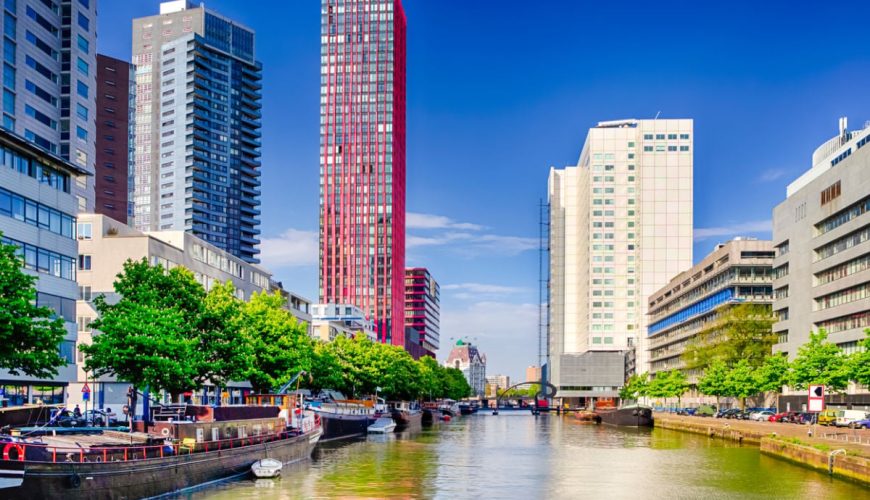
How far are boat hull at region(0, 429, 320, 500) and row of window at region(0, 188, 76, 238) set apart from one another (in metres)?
34.3

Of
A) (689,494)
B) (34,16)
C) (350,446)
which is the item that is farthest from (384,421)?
(34,16)

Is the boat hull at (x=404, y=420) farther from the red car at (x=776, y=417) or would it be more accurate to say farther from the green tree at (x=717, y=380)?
the red car at (x=776, y=417)

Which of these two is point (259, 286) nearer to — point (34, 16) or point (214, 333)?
point (34, 16)

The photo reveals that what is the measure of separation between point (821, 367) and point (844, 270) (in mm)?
28887

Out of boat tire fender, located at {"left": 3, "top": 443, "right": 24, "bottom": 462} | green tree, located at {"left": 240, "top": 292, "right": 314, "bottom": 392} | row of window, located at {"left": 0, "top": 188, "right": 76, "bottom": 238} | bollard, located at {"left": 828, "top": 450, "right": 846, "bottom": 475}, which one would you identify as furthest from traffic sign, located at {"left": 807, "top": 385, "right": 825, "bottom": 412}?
row of window, located at {"left": 0, "top": 188, "right": 76, "bottom": 238}

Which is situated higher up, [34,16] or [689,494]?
[34,16]

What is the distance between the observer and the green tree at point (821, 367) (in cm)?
10475

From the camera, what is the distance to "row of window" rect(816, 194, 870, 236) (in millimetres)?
125062

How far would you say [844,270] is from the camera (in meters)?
132

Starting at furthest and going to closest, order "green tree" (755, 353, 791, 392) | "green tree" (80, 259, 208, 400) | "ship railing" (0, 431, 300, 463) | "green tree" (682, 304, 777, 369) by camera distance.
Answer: "green tree" (682, 304, 777, 369), "green tree" (755, 353, 791, 392), "green tree" (80, 259, 208, 400), "ship railing" (0, 431, 300, 463)

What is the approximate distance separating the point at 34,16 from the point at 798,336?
5485 inches

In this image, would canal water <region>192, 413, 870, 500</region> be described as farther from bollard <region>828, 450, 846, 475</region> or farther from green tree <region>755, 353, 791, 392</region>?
green tree <region>755, 353, 791, 392</region>

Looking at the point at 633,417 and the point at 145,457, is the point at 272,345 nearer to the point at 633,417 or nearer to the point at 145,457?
the point at 145,457

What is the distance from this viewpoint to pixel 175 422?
5650 cm
